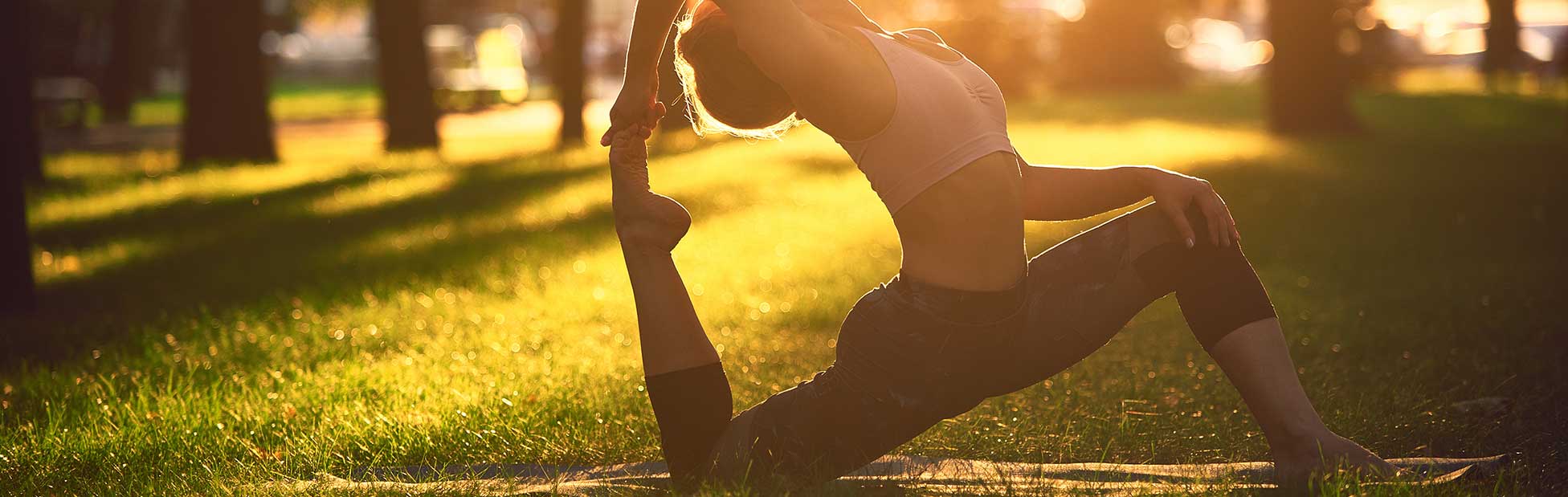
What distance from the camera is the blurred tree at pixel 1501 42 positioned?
28.5m

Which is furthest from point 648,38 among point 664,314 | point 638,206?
point 664,314

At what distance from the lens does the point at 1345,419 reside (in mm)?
4863

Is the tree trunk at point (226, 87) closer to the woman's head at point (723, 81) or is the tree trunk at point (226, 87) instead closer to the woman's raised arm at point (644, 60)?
the woman's raised arm at point (644, 60)

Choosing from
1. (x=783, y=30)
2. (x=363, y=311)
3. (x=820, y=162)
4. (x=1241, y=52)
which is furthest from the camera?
(x=1241, y=52)

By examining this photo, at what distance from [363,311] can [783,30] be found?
4948 mm

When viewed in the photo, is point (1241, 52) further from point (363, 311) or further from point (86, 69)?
point (363, 311)

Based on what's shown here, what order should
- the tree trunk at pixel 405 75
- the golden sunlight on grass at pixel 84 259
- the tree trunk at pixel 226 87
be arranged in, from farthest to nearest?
the tree trunk at pixel 405 75 < the tree trunk at pixel 226 87 < the golden sunlight on grass at pixel 84 259

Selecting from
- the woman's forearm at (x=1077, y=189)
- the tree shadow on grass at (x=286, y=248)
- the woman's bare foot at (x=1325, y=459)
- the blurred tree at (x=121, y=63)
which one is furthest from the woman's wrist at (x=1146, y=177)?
the blurred tree at (x=121, y=63)

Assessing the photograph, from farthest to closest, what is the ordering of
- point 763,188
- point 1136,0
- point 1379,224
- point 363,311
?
point 1136,0 → point 763,188 → point 1379,224 → point 363,311

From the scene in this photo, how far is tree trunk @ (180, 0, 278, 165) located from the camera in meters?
16.5

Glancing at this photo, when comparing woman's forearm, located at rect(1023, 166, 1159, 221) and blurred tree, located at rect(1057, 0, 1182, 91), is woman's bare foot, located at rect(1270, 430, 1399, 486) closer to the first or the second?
woman's forearm, located at rect(1023, 166, 1159, 221)

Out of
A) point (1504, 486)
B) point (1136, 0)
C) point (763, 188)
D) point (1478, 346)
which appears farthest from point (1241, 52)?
point (1504, 486)

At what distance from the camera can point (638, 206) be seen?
12.0 ft

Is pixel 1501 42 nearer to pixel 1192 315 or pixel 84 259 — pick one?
pixel 84 259
